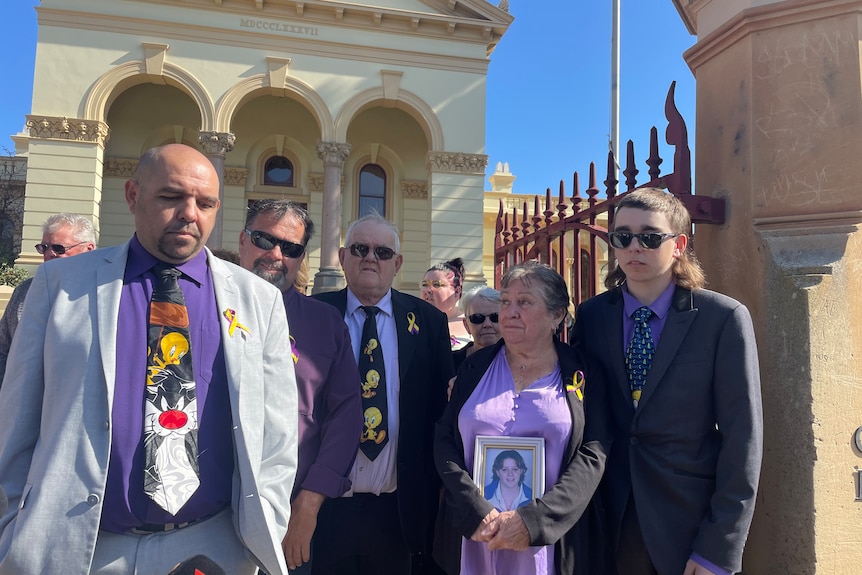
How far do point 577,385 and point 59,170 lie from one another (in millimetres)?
16129

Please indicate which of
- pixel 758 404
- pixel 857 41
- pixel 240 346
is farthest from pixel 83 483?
pixel 857 41

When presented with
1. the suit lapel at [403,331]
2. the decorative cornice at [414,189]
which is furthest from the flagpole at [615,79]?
the suit lapel at [403,331]

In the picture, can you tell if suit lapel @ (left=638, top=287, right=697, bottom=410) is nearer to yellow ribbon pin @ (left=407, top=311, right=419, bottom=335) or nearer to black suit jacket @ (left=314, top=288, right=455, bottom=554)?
black suit jacket @ (left=314, top=288, right=455, bottom=554)

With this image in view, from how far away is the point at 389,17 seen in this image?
16.2m

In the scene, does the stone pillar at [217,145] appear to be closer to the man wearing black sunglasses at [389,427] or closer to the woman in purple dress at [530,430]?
the man wearing black sunglasses at [389,427]

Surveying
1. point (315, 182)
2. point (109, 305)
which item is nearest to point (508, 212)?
point (315, 182)

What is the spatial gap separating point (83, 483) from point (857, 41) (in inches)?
124

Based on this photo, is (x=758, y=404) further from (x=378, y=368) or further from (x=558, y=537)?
(x=378, y=368)

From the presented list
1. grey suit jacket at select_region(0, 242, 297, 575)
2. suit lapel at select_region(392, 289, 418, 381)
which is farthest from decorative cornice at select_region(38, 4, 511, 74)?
grey suit jacket at select_region(0, 242, 297, 575)

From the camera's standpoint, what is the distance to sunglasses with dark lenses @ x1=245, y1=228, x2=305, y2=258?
260cm

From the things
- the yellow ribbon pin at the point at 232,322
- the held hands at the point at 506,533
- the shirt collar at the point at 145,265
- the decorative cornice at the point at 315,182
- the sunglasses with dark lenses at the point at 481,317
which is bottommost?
the held hands at the point at 506,533

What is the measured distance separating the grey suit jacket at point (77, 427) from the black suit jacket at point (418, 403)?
0.95m

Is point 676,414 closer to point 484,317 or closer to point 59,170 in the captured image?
point 484,317

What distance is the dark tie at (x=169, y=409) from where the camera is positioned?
157 centimetres
